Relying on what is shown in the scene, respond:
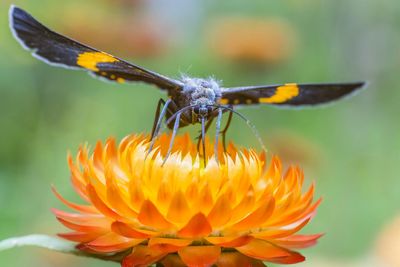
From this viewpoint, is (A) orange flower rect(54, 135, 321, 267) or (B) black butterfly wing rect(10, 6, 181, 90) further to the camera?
(B) black butterfly wing rect(10, 6, 181, 90)

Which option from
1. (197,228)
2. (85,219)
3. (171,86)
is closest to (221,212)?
(197,228)

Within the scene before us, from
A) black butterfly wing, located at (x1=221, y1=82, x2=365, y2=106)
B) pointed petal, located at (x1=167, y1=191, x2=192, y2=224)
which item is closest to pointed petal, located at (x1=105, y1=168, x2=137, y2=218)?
pointed petal, located at (x1=167, y1=191, x2=192, y2=224)

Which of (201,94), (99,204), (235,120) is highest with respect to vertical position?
(235,120)

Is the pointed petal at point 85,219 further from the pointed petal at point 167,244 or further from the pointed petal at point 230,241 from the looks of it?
the pointed petal at point 230,241

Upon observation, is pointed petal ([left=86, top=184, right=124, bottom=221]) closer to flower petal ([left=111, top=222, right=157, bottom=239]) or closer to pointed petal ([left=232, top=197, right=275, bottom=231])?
flower petal ([left=111, top=222, right=157, bottom=239])

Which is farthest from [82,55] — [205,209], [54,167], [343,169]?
[343,169]

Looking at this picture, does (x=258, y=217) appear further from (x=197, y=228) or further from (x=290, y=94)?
(x=290, y=94)

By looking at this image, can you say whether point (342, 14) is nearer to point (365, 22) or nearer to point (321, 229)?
point (365, 22)
